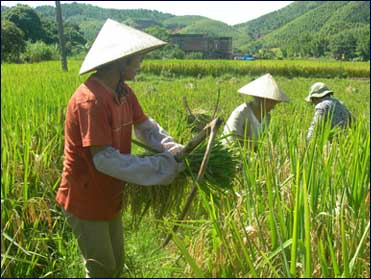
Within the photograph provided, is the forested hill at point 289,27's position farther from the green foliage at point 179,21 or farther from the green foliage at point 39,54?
the green foliage at point 39,54

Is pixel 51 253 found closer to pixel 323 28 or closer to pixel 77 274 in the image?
pixel 77 274

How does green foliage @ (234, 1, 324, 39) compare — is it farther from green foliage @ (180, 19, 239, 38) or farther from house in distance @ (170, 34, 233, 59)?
house in distance @ (170, 34, 233, 59)

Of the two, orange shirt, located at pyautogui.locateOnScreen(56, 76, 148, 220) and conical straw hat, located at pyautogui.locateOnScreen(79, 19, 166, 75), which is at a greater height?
conical straw hat, located at pyautogui.locateOnScreen(79, 19, 166, 75)

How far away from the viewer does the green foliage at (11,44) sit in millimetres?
20578

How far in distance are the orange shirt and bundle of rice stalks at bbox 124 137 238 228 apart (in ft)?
0.28

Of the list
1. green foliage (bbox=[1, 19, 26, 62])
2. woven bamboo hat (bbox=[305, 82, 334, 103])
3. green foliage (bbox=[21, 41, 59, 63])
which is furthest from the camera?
green foliage (bbox=[1, 19, 26, 62])

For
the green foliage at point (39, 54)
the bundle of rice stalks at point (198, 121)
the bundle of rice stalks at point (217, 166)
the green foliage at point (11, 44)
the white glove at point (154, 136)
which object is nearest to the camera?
the bundle of rice stalks at point (217, 166)

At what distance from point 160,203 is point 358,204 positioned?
90cm

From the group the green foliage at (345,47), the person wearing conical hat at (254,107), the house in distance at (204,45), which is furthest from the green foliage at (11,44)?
the green foliage at (345,47)

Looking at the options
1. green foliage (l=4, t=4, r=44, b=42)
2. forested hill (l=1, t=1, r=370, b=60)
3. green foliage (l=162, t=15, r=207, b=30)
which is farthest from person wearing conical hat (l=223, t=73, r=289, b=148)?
green foliage (l=162, t=15, r=207, b=30)

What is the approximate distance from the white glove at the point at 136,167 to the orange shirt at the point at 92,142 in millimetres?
60

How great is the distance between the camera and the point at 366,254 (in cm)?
120

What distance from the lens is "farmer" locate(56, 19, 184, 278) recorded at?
1628 millimetres

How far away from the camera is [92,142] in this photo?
159cm
